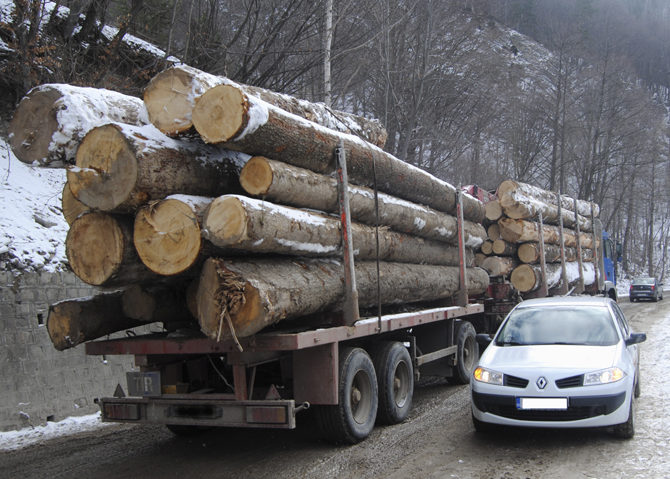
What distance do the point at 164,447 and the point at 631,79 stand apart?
43.7 m

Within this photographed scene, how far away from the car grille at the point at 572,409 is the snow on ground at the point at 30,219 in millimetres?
6485

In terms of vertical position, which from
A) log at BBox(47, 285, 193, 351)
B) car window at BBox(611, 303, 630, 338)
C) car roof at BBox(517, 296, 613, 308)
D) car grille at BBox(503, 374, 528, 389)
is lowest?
car grille at BBox(503, 374, 528, 389)

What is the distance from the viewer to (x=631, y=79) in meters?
41.9

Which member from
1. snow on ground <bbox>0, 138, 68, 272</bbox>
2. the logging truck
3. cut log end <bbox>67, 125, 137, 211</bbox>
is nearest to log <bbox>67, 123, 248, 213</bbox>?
cut log end <bbox>67, 125, 137, 211</bbox>

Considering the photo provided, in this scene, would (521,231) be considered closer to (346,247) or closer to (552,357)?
(552,357)

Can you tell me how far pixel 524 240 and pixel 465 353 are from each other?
4.44m

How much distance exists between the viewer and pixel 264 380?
650 cm

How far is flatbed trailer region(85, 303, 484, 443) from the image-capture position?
5.45 meters

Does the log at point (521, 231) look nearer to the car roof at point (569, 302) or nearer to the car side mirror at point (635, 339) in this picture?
the car roof at point (569, 302)

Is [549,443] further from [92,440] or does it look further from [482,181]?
[482,181]

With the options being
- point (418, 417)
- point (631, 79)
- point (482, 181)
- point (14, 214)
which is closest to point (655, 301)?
point (482, 181)

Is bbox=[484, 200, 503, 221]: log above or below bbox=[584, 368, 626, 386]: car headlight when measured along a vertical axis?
above

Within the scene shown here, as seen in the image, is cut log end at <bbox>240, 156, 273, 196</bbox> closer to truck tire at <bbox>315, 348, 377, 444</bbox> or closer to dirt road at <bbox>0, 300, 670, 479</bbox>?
truck tire at <bbox>315, 348, 377, 444</bbox>

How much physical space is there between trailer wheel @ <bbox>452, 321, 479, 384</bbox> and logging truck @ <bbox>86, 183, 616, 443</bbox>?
88.5 inches
